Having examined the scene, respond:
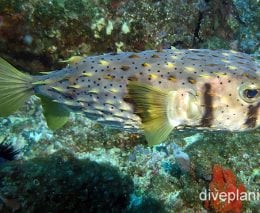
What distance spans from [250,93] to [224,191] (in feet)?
7.00

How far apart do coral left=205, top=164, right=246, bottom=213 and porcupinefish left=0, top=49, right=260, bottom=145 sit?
6.01 ft

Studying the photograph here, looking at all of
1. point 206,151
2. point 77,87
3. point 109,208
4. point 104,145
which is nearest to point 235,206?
point 206,151

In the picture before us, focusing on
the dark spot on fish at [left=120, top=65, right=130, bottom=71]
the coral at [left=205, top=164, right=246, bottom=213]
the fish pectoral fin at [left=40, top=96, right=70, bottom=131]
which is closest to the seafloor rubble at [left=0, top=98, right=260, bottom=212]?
the coral at [left=205, top=164, right=246, bottom=213]

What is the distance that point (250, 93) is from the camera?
6.73 ft

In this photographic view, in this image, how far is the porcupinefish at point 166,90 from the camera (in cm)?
207

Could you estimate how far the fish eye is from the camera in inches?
80.4

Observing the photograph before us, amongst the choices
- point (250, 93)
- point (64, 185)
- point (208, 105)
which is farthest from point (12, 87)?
point (250, 93)

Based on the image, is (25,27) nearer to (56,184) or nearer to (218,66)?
A: (56,184)

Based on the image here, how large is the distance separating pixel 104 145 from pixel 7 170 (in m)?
1.36

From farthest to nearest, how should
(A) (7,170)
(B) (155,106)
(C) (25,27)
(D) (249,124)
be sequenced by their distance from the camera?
(C) (25,27) → (A) (7,170) → (D) (249,124) → (B) (155,106)

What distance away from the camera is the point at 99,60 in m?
2.30

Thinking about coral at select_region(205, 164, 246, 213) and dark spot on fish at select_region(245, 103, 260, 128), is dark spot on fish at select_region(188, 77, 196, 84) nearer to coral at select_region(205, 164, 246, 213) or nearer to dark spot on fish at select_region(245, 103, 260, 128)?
dark spot on fish at select_region(245, 103, 260, 128)

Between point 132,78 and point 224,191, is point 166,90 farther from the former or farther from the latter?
point 224,191

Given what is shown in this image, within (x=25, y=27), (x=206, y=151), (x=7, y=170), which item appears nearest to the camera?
(x=7, y=170)
